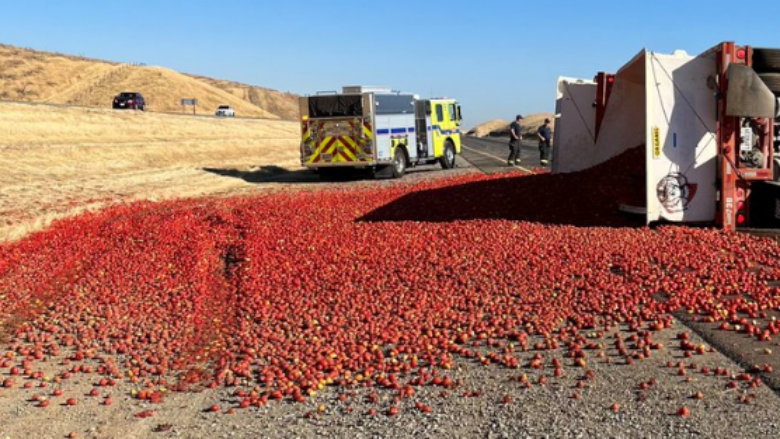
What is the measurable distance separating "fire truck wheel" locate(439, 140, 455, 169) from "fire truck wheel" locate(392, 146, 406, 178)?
345 cm

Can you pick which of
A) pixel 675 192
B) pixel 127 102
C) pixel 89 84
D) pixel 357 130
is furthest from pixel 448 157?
pixel 89 84

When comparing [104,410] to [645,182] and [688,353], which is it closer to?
[688,353]

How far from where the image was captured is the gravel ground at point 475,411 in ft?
16.1

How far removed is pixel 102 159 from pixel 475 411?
24.5m

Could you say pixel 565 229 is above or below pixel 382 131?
below

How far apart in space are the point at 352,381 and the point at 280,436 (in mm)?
1058

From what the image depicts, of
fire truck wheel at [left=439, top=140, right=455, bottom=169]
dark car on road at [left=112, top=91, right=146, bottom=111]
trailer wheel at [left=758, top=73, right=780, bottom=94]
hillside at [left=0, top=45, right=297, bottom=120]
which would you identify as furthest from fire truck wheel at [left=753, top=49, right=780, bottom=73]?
hillside at [left=0, top=45, right=297, bottom=120]

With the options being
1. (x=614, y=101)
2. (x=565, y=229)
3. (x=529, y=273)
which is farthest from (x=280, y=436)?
(x=614, y=101)

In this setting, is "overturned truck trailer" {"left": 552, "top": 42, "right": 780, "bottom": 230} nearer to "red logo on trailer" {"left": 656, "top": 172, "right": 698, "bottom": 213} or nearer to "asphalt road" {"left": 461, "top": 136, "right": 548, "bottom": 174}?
"red logo on trailer" {"left": 656, "top": 172, "right": 698, "bottom": 213}

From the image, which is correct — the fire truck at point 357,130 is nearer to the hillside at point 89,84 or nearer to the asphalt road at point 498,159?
the asphalt road at point 498,159

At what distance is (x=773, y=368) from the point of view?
582 cm

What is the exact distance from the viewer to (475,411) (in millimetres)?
5242

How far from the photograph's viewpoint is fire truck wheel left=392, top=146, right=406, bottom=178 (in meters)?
25.9

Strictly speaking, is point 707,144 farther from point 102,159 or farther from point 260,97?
point 260,97
